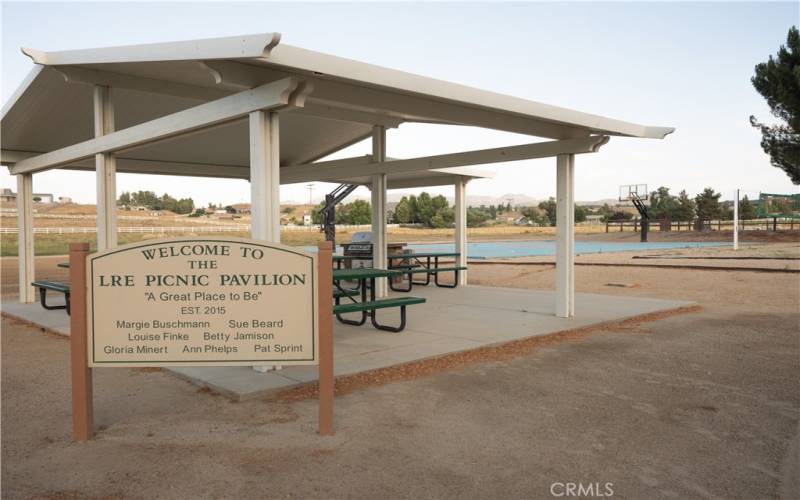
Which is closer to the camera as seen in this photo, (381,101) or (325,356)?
(325,356)

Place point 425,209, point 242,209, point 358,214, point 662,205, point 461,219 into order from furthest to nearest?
point 242,209, point 425,209, point 358,214, point 662,205, point 461,219

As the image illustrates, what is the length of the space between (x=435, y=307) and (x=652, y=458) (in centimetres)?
613

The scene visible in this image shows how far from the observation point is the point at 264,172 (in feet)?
17.6

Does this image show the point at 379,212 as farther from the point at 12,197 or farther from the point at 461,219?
the point at 12,197

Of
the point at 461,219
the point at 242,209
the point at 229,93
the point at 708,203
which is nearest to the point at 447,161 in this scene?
the point at 229,93

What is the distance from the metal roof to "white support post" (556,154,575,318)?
1.52ft

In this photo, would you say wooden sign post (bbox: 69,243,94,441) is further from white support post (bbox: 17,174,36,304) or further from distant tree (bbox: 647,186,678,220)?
distant tree (bbox: 647,186,678,220)

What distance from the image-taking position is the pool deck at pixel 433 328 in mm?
5289

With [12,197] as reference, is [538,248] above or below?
below

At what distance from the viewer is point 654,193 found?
234 feet

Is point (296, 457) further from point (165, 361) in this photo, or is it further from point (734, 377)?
point (734, 377)

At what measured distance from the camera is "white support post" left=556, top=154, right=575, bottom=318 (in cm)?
828

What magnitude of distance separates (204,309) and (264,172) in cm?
177

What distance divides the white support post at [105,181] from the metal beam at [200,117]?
0.17 metres
